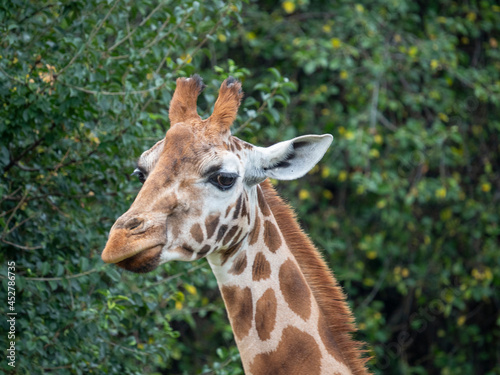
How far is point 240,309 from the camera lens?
272 cm

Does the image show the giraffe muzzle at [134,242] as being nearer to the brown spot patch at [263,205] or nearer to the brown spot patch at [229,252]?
the brown spot patch at [229,252]

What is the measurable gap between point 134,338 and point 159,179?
1.46 meters

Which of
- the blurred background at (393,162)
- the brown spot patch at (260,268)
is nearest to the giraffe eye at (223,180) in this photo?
the brown spot patch at (260,268)

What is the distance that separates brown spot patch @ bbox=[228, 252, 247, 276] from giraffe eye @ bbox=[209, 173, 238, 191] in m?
0.32

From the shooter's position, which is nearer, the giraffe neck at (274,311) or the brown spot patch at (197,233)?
the brown spot patch at (197,233)

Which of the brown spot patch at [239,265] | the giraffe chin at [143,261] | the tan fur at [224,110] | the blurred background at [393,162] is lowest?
the blurred background at [393,162]

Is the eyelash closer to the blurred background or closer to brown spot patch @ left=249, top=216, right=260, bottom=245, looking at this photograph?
brown spot patch @ left=249, top=216, right=260, bottom=245

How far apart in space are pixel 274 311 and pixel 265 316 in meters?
0.04

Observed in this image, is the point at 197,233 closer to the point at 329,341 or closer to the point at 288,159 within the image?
the point at 288,159

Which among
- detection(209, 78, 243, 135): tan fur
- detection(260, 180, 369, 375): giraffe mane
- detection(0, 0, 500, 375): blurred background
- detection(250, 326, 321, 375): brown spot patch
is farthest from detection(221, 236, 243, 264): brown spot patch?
detection(0, 0, 500, 375): blurred background

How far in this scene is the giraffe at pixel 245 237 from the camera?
2.55 metres

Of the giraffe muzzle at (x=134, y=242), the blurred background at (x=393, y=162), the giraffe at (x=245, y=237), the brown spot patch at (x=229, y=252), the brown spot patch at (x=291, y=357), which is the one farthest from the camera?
the blurred background at (x=393, y=162)

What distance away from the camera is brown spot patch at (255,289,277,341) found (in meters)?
2.71

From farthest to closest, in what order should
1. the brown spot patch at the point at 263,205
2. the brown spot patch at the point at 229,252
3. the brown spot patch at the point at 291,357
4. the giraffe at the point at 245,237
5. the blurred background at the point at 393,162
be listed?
the blurred background at the point at 393,162, the brown spot patch at the point at 263,205, the brown spot patch at the point at 229,252, the brown spot patch at the point at 291,357, the giraffe at the point at 245,237
